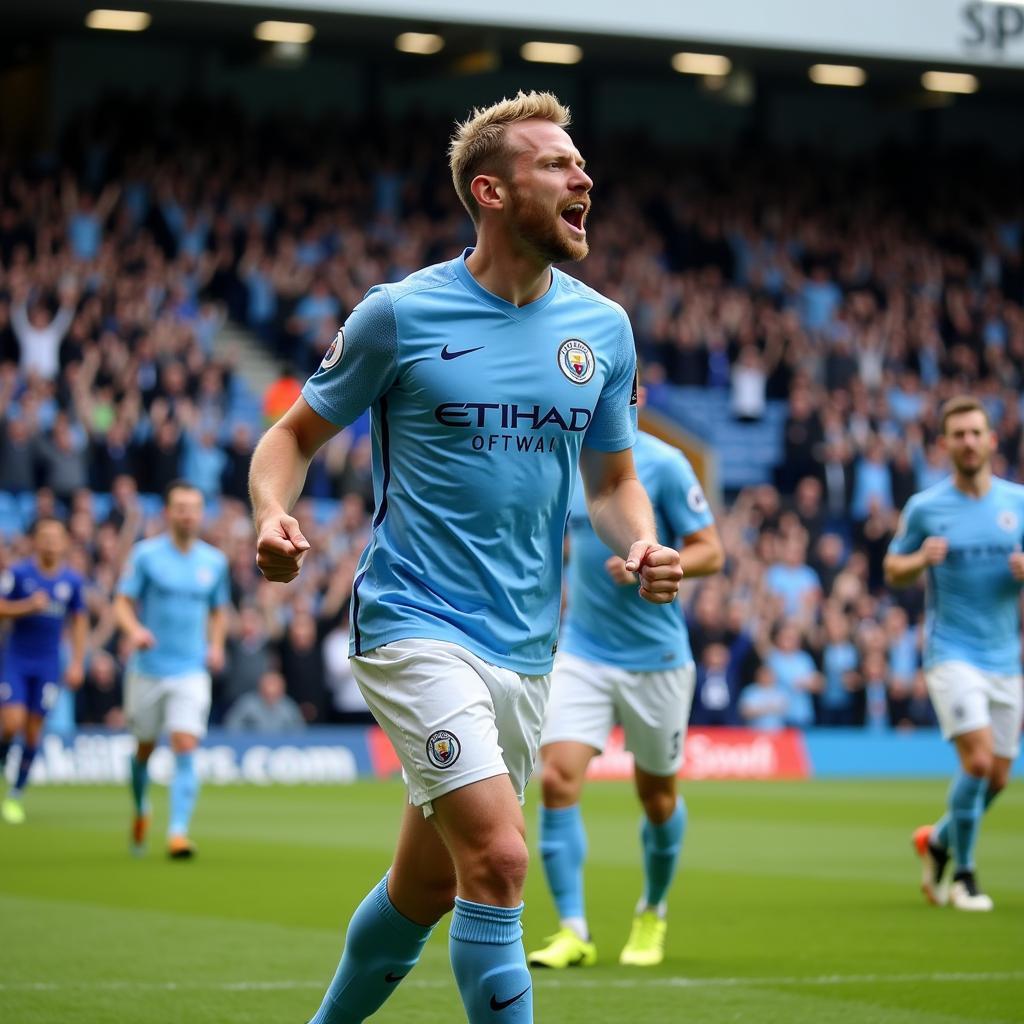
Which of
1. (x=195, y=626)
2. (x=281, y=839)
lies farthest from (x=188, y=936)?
(x=281, y=839)

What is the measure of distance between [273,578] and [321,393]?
0.70 metres

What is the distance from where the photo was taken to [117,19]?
30.2m

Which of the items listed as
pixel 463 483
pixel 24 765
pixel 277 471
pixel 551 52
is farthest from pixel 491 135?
pixel 551 52

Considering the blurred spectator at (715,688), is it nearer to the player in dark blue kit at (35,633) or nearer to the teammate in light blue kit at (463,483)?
the player in dark blue kit at (35,633)

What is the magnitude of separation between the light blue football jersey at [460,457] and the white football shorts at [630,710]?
11.9ft

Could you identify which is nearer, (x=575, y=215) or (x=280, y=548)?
(x=280, y=548)

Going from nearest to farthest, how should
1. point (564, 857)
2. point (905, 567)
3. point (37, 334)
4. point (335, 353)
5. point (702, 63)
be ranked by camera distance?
point (335, 353) < point (564, 857) < point (905, 567) < point (37, 334) < point (702, 63)

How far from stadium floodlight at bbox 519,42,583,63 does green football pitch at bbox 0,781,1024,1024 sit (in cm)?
1679

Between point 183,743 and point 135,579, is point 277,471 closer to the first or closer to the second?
point 183,743

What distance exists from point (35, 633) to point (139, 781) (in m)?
4.37

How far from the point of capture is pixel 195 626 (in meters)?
15.0

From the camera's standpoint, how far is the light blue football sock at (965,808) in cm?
1130

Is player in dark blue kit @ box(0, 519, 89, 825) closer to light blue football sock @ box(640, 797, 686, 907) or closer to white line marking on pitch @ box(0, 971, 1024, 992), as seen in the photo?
light blue football sock @ box(640, 797, 686, 907)

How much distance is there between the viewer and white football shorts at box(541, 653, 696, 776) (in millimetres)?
9289
